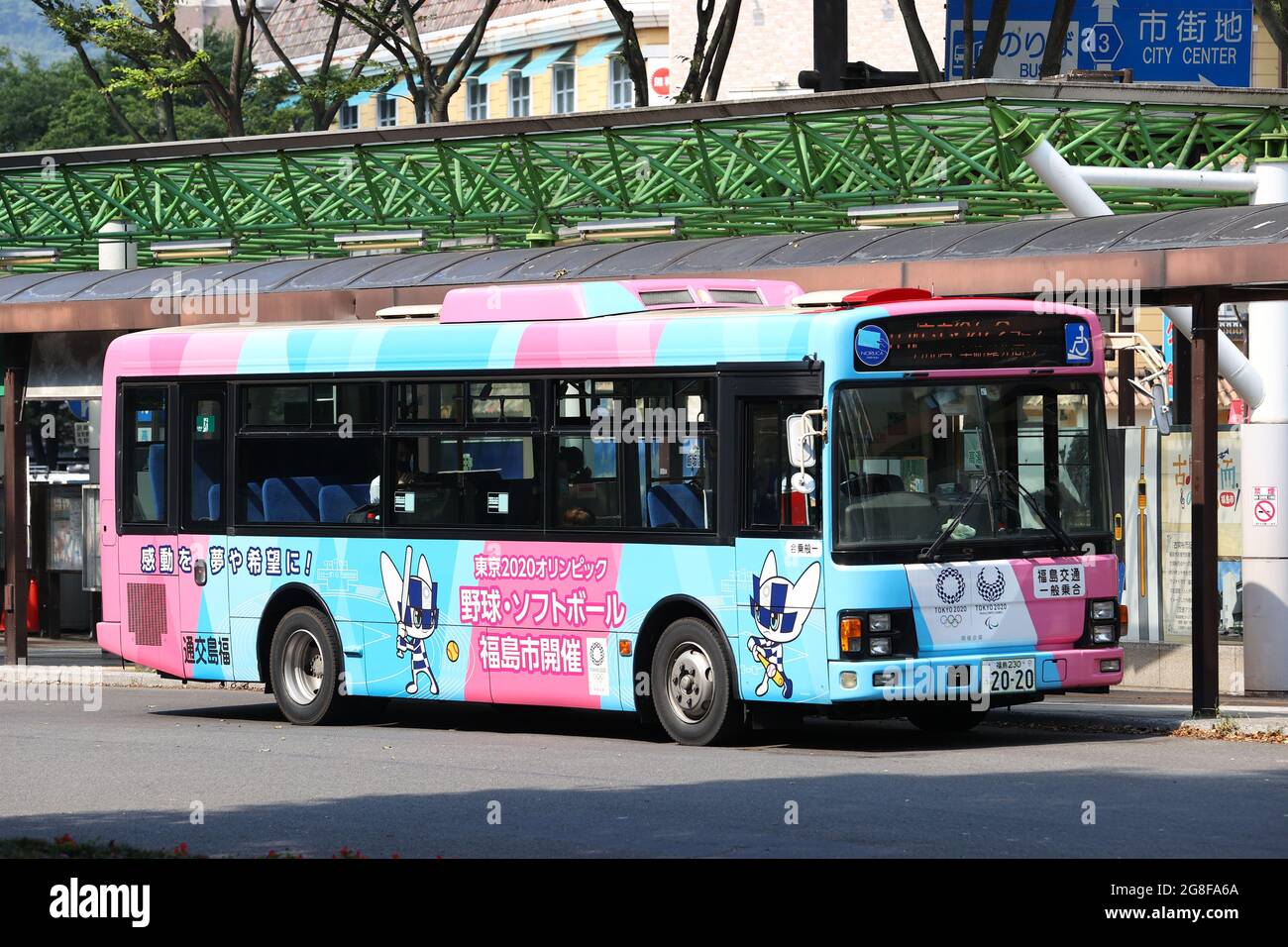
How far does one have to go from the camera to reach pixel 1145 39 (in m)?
31.1

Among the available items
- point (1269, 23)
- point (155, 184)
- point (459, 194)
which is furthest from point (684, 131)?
point (155, 184)

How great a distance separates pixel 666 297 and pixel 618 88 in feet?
164

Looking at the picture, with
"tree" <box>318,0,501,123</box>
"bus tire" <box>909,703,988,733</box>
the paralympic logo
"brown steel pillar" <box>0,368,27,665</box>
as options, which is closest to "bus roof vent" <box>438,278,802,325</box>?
the paralympic logo

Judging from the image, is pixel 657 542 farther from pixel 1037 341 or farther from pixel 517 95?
pixel 517 95

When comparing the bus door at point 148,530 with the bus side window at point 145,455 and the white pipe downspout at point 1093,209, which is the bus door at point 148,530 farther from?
the white pipe downspout at point 1093,209

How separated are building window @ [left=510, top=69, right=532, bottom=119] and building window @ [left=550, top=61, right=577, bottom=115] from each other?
144 cm

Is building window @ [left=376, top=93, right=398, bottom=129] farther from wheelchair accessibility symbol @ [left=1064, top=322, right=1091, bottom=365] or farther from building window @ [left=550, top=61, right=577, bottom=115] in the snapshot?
wheelchair accessibility symbol @ [left=1064, top=322, right=1091, bottom=365]

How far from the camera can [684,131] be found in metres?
26.4

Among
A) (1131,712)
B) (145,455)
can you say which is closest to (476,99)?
(145,455)

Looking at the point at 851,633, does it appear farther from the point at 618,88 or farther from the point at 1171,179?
the point at 618,88

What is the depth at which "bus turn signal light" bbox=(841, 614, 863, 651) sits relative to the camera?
13820 millimetres

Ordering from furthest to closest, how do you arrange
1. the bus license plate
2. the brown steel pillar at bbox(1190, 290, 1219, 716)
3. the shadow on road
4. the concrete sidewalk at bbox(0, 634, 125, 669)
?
the concrete sidewalk at bbox(0, 634, 125, 669) < the brown steel pillar at bbox(1190, 290, 1219, 716) < the shadow on road < the bus license plate

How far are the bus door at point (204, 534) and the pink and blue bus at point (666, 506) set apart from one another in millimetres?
30

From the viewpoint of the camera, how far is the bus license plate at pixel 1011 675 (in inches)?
559
